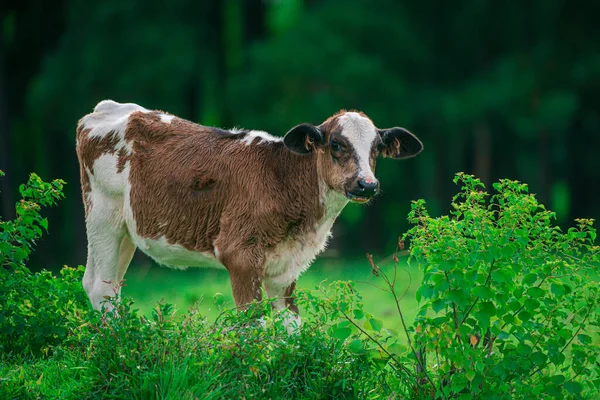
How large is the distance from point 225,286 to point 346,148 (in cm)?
943

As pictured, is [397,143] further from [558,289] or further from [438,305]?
[558,289]

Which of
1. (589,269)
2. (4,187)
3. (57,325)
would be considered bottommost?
(4,187)

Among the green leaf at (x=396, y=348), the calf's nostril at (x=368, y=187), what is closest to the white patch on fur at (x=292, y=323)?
the green leaf at (x=396, y=348)

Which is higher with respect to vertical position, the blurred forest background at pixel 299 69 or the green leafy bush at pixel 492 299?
the blurred forest background at pixel 299 69

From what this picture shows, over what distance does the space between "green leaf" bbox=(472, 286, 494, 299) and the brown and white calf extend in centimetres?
157

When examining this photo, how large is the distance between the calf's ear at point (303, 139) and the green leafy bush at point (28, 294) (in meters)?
2.06

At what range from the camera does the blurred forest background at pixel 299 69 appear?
77.1 ft

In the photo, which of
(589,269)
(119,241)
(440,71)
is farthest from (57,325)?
(440,71)

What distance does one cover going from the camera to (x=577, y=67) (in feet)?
83.3

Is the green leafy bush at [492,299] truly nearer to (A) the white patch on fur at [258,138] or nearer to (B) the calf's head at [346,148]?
(B) the calf's head at [346,148]

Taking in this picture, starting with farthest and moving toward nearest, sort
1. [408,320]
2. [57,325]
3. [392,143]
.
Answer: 1. [408,320]
2. [392,143]
3. [57,325]

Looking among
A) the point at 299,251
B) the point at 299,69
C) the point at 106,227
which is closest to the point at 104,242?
the point at 106,227

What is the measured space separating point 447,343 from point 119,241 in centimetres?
396

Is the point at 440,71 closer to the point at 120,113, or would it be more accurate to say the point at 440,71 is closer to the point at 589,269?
the point at 120,113
